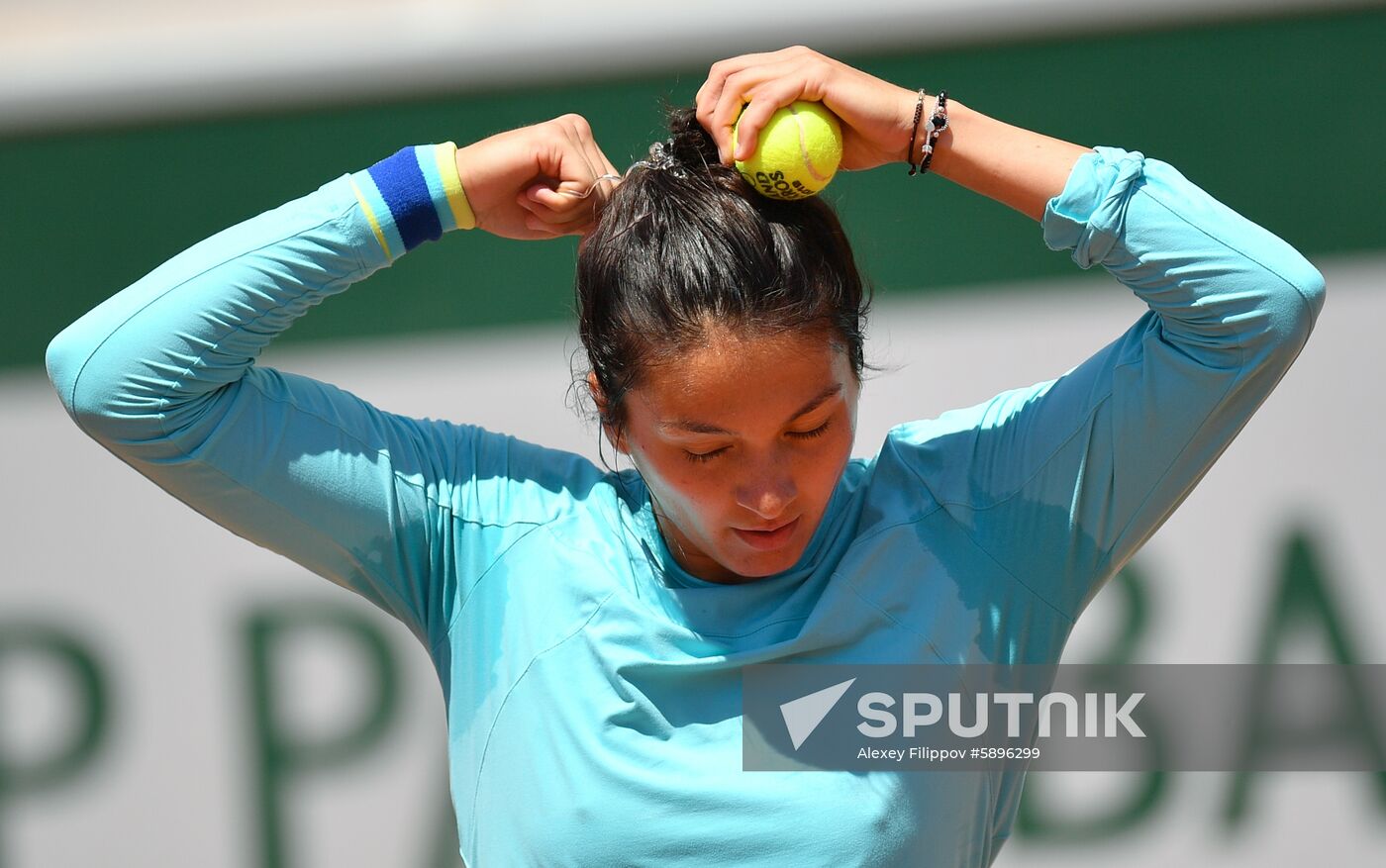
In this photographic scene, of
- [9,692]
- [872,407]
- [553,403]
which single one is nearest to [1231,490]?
[872,407]

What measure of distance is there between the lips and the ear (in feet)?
0.52

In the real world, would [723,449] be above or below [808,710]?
above

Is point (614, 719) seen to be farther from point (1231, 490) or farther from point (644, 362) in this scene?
point (1231, 490)

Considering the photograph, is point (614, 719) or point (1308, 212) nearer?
point (614, 719)

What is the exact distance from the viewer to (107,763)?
2725 millimetres

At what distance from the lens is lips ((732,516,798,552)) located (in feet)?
4.17

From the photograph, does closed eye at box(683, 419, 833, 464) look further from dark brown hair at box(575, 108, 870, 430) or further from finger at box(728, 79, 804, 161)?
finger at box(728, 79, 804, 161)

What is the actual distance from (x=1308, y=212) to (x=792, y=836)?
1972mm

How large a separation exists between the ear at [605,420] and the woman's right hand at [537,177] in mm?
168

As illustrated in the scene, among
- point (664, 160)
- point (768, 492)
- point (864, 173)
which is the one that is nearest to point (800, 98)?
point (664, 160)

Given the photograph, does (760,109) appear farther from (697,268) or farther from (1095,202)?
(1095,202)

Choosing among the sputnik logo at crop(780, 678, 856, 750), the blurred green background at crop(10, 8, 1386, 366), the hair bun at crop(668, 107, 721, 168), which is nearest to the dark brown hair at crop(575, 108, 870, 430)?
the hair bun at crop(668, 107, 721, 168)

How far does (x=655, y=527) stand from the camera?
138 centimetres

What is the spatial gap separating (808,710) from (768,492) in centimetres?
22
